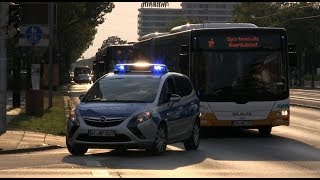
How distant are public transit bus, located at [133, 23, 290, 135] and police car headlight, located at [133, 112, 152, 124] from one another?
17.2 ft

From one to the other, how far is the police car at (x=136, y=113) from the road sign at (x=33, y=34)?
29.3ft

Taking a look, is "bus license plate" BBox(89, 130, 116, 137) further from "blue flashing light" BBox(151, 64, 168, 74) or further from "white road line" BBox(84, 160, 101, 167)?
"blue flashing light" BBox(151, 64, 168, 74)

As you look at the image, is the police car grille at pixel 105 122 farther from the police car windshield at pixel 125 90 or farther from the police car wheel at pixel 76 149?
the police car windshield at pixel 125 90

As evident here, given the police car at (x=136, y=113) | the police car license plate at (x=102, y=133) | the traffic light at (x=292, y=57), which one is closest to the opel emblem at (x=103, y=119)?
the police car at (x=136, y=113)

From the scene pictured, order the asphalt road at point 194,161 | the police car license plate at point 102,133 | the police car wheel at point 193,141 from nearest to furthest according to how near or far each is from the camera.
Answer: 1. the asphalt road at point 194,161
2. the police car license plate at point 102,133
3. the police car wheel at point 193,141

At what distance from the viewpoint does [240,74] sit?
1917cm

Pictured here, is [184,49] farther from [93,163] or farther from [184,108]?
[93,163]

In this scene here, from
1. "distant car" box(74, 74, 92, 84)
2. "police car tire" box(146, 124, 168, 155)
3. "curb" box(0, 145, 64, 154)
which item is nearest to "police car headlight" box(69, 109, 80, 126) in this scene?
"police car tire" box(146, 124, 168, 155)

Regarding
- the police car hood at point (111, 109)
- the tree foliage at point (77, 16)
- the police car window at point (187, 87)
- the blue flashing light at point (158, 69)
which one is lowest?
the police car hood at point (111, 109)

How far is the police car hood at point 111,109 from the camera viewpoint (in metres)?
13.8

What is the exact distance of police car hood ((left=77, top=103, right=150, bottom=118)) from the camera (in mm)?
13805

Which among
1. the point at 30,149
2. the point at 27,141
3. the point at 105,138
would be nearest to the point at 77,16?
the point at 27,141

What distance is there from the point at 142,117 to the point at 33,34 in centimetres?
1158

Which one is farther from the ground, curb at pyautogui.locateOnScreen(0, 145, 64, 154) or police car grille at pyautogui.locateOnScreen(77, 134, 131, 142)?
police car grille at pyautogui.locateOnScreen(77, 134, 131, 142)
